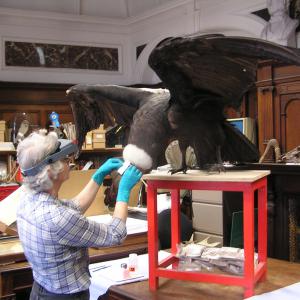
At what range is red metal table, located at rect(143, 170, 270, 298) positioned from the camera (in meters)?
1.46

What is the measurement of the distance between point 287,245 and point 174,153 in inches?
103

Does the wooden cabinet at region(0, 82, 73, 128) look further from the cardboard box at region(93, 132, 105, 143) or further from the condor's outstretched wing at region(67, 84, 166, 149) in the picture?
the condor's outstretched wing at region(67, 84, 166, 149)

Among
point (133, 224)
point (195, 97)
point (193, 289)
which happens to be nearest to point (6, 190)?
point (133, 224)

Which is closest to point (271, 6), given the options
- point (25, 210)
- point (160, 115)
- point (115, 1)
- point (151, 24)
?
point (151, 24)

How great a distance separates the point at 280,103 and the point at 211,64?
3298 mm

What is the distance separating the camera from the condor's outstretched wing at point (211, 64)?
1.26 metres

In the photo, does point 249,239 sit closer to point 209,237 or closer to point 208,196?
point 209,237

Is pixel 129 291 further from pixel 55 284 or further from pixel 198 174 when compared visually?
pixel 198 174

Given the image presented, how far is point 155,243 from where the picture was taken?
1644 mm

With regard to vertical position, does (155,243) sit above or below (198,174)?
below

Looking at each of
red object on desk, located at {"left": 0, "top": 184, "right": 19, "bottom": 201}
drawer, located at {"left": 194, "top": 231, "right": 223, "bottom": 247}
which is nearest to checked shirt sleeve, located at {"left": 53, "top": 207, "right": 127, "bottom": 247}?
red object on desk, located at {"left": 0, "top": 184, "right": 19, "bottom": 201}

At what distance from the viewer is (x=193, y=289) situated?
1615 mm

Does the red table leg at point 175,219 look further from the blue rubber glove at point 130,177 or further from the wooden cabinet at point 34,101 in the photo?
the wooden cabinet at point 34,101

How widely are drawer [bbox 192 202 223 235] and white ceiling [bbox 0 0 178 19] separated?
283 cm
